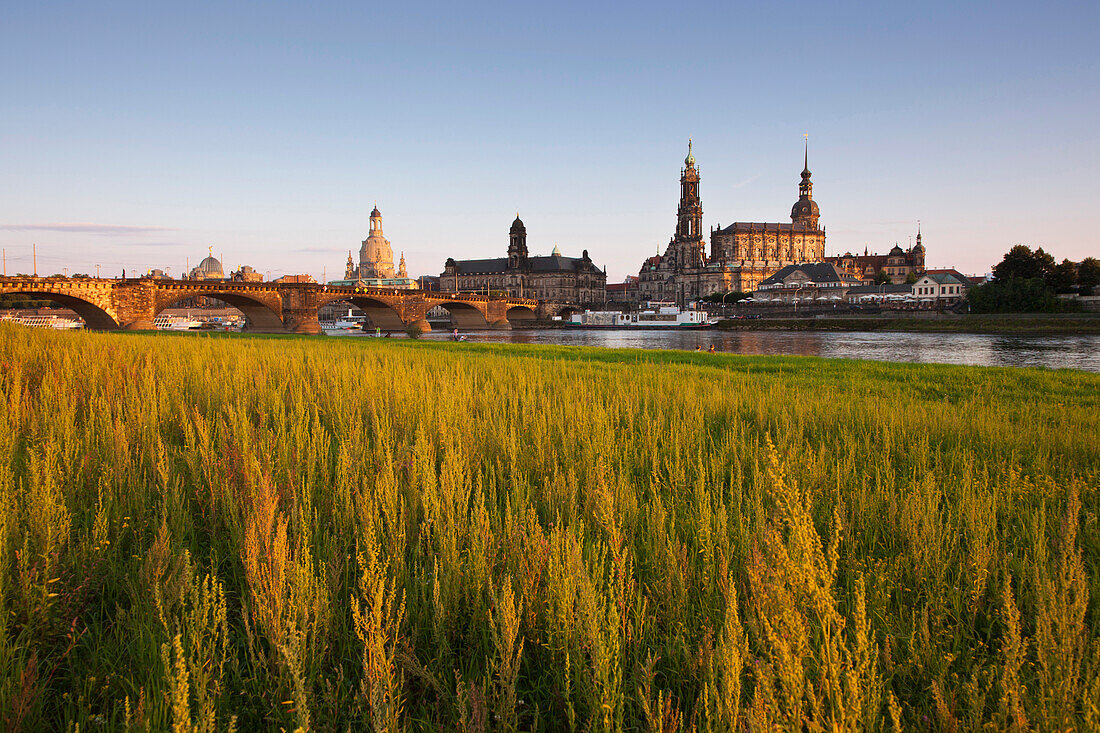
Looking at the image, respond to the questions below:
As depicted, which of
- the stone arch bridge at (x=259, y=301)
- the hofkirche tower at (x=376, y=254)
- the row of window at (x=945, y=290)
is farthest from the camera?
the hofkirche tower at (x=376, y=254)

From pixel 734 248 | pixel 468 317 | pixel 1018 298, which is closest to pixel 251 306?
pixel 468 317

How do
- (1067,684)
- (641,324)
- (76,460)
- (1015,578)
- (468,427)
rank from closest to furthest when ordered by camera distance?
1. (1067,684)
2. (1015,578)
3. (76,460)
4. (468,427)
5. (641,324)

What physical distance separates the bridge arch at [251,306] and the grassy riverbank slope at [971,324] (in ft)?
184

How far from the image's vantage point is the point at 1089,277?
2458 inches

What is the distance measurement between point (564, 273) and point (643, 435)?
137 metres

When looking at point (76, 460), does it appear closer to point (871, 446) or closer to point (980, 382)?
point (871, 446)

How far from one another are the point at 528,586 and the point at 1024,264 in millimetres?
79567

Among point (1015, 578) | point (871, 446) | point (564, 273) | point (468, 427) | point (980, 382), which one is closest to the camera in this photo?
point (1015, 578)

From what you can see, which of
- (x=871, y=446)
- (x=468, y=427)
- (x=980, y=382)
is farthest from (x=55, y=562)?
(x=980, y=382)

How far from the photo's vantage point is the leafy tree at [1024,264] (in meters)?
62.1

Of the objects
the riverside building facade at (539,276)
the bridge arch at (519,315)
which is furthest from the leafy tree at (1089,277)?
the riverside building facade at (539,276)

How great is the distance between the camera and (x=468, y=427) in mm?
4766

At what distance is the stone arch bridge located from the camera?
43.3 m

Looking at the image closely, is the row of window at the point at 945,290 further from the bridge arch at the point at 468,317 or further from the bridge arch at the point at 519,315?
the bridge arch at the point at 468,317
